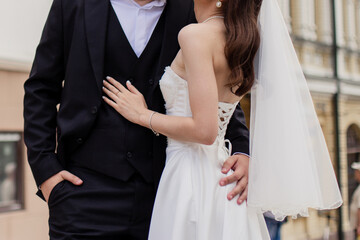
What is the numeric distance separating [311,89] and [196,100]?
10.9m

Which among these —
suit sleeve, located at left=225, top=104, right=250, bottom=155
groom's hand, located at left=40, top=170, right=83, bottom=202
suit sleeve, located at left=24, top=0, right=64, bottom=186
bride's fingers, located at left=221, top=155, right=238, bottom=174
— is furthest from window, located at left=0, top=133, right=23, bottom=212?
bride's fingers, located at left=221, top=155, right=238, bottom=174

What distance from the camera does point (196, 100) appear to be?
1994mm

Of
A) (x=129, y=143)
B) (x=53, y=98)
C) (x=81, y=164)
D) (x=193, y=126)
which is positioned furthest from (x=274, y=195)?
(x=53, y=98)

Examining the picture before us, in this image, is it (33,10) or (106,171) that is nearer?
(106,171)

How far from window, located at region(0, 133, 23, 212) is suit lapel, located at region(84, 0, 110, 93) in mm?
4043

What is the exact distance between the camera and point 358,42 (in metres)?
15.2

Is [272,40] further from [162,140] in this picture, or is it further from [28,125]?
[28,125]

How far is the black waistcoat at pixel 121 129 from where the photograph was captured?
2176 mm

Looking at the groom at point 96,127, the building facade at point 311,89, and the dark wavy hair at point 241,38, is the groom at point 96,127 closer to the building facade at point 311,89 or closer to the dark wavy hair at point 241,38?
the dark wavy hair at point 241,38

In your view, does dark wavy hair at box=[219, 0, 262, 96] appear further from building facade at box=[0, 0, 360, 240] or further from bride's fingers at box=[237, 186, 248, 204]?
building facade at box=[0, 0, 360, 240]

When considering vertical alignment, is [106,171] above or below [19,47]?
below

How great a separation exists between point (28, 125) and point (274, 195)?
3.44 feet

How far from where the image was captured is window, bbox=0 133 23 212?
597cm

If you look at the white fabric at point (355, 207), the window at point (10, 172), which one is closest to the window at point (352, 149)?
the white fabric at point (355, 207)
